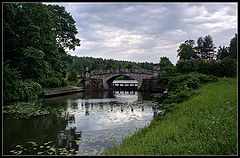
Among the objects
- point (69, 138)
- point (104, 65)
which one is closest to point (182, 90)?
point (69, 138)

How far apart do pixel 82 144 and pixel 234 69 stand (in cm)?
1448

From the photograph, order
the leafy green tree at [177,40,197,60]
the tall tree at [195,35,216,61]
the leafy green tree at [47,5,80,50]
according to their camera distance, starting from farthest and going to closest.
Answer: the tall tree at [195,35,216,61] → the leafy green tree at [177,40,197,60] → the leafy green tree at [47,5,80,50]

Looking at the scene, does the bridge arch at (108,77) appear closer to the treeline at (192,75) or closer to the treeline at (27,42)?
the treeline at (192,75)

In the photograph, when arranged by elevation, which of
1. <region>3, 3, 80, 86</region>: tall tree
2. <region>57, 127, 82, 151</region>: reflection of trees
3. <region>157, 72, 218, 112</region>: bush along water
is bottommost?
<region>57, 127, 82, 151</region>: reflection of trees

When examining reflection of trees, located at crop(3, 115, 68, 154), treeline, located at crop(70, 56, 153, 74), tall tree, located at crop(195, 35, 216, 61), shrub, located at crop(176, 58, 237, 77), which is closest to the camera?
reflection of trees, located at crop(3, 115, 68, 154)

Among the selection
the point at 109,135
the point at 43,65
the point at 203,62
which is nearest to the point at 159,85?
the point at 203,62

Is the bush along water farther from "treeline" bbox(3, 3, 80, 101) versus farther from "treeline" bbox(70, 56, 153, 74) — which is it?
"treeline" bbox(70, 56, 153, 74)

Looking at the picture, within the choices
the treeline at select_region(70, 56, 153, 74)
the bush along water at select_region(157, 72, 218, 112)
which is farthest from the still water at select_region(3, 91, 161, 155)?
the treeline at select_region(70, 56, 153, 74)

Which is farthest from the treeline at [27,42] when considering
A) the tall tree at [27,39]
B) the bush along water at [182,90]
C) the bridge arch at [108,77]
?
the bridge arch at [108,77]

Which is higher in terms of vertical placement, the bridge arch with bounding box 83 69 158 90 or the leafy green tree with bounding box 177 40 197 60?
the leafy green tree with bounding box 177 40 197 60

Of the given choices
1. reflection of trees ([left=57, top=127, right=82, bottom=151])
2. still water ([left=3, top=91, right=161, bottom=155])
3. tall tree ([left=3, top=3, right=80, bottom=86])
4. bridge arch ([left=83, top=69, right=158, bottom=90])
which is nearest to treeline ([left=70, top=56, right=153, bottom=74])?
bridge arch ([left=83, top=69, right=158, bottom=90])

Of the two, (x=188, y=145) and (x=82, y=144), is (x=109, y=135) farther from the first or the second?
(x=188, y=145)

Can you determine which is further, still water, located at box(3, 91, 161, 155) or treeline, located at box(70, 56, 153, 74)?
treeline, located at box(70, 56, 153, 74)

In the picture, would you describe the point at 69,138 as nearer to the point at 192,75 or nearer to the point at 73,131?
the point at 73,131
